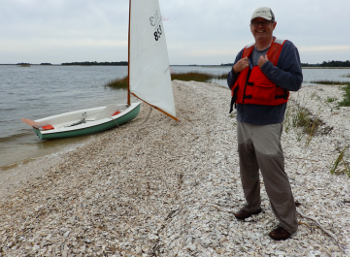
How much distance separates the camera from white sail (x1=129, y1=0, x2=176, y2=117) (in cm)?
746

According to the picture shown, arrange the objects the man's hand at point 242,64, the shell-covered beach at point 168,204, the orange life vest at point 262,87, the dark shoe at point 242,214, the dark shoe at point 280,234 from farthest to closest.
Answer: the dark shoe at point 242,214, the shell-covered beach at point 168,204, the dark shoe at point 280,234, the man's hand at point 242,64, the orange life vest at point 262,87

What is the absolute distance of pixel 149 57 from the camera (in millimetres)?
7816

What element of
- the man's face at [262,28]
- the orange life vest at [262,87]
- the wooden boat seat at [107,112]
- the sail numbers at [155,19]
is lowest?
the wooden boat seat at [107,112]

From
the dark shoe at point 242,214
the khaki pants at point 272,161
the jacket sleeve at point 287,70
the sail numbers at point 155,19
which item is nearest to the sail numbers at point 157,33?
the sail numbers at point 155,19

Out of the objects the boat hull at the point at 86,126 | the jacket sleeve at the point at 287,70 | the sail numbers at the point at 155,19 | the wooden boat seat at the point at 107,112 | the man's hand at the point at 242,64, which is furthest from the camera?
the wooden boat seat at the point at 107,112

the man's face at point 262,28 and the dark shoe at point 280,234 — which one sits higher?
the man's face at point 262,28

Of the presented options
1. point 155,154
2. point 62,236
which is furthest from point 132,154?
point 62,236

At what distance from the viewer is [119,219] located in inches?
125

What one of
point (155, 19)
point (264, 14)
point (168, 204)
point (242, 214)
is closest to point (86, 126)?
point (155, 19)

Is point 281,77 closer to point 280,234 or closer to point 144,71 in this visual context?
point 280,234

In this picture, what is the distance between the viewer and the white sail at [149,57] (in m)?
7.46

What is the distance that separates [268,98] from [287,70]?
29 centimetres

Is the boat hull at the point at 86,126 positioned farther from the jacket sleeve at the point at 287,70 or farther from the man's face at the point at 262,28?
the jacket sleeve at the point at 287,70

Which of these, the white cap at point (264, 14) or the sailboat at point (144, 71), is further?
the sailboat at point (144, 71)
